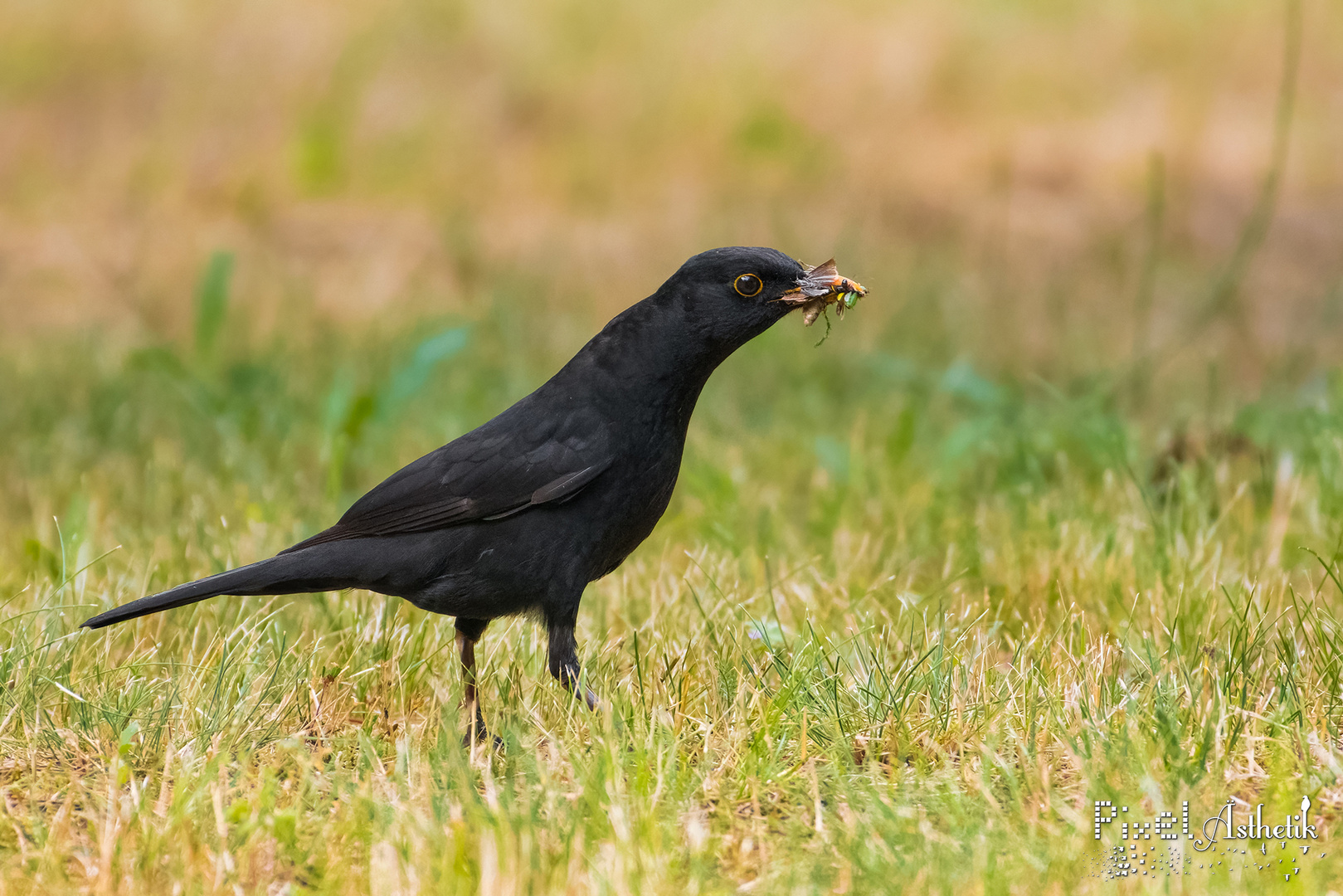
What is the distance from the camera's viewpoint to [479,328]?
734cm

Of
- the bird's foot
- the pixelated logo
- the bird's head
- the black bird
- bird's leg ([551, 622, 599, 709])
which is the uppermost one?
the bird's head

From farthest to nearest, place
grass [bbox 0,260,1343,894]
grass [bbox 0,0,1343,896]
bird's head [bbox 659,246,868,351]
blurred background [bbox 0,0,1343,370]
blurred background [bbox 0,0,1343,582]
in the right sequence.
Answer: blurred background [bbox 0,0,1343,370]
blurred background [bbox 0,0,1343,582]
bird's head [bbox 659,246,868,351]
grass [bbox 0,0,1343,896]
grass [bbox 0,260,1343,894]

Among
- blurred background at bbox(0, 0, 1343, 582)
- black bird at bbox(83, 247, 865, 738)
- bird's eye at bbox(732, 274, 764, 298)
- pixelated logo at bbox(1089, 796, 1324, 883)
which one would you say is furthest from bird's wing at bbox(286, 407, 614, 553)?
blurred background at bbox(0, 0, 1343, 582)

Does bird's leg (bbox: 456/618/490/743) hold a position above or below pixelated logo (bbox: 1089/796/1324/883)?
above

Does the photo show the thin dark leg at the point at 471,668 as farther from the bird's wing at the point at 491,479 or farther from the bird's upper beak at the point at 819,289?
the bird's upper beak at the point at 819,289

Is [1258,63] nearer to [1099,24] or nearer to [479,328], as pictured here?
[1099,24]

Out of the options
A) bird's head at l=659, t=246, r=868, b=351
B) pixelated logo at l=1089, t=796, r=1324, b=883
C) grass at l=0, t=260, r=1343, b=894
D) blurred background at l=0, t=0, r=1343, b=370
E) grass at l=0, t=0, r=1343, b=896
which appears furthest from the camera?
blurred background at l=0, t=0, r=1343, b=370

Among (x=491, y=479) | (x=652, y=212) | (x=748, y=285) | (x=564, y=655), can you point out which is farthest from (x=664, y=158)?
(x=564, y=655)

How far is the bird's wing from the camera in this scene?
10.8ft

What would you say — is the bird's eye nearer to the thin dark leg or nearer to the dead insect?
the dead insect

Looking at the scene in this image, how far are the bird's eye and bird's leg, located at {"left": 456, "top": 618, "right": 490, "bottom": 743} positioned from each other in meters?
1.11

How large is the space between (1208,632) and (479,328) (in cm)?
474

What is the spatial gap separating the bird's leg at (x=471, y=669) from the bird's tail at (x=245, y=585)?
1.22 feet

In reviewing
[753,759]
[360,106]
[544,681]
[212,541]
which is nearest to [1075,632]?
A: [753,759]
